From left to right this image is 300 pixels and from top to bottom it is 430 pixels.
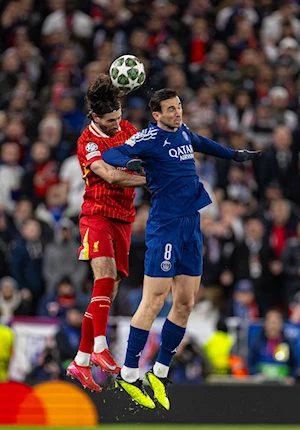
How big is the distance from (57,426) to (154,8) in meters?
9.16

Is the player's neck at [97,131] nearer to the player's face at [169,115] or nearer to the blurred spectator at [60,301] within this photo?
the player's face at [169,115]

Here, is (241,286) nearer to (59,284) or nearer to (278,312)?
(278,312)

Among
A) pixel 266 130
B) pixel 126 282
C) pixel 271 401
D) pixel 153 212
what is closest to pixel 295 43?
pixel 266 130

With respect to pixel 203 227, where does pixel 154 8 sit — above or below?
above

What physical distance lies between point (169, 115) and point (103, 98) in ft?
2.35

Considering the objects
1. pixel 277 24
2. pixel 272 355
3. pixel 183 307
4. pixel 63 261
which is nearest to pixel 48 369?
pixel 63 261

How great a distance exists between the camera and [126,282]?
16.4 meters

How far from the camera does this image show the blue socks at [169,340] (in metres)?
11.0

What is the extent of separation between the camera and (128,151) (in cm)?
1049

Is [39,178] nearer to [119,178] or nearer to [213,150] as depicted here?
[213,150]

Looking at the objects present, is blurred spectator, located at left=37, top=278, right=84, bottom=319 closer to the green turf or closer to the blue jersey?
the green turf

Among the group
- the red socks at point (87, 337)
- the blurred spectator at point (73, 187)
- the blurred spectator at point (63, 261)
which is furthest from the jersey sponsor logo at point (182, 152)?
the blurred spectator at point (73, 187)

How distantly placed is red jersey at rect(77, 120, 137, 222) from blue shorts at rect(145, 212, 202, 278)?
0.40m

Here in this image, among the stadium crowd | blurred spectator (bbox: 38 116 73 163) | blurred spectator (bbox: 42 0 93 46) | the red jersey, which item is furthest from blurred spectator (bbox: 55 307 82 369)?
blurred spectator (bbox: 42 0 93 46)
